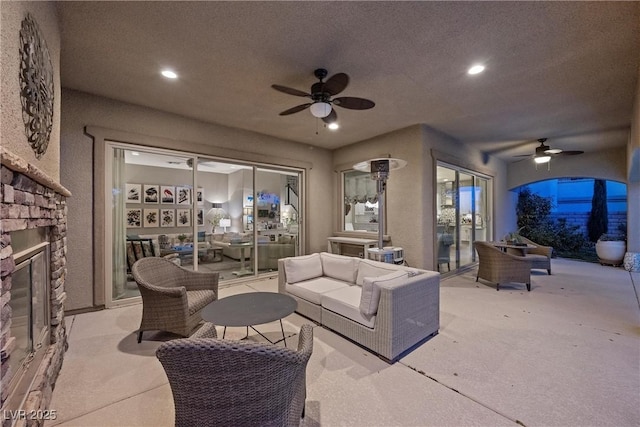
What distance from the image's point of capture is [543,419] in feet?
5.57

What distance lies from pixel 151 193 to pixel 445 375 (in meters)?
4.82

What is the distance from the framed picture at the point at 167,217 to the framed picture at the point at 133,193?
412 mm

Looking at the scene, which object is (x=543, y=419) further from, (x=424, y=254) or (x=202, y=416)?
(x=424, y=254)

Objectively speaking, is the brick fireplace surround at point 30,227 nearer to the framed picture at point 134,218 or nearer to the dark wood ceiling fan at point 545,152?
the framed picture at point 134,218

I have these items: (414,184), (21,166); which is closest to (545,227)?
(414,184)

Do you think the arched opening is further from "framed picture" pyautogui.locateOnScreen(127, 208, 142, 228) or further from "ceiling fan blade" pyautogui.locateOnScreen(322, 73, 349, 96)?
"framed picture" pyautogui.locateOnScreen(127, 208, 142, 228)

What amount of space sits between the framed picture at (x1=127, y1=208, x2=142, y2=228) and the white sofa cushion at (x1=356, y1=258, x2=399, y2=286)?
3.65 metres

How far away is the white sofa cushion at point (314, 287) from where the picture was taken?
312 cm

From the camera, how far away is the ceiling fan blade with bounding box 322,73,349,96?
8.30 feet

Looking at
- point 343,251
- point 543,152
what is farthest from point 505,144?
point 343,251

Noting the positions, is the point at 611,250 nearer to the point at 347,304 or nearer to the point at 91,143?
the point at 347,304

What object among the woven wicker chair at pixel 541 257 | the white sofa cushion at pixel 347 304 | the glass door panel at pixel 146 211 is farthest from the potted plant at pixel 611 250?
the glass door panel at pixel 146 211

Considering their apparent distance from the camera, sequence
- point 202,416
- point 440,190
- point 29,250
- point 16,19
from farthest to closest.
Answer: point 440,190
point 29,250
point 16,19
point 202,416

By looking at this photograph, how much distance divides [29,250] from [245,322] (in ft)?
4.63
